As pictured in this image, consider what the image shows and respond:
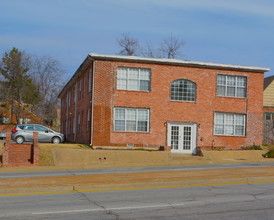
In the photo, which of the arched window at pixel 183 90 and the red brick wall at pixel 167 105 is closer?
the red brick wall at pixel 167 105

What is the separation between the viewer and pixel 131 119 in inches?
1192

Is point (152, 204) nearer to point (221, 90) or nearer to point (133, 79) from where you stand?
point (133, 79)

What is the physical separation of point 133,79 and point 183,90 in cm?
392

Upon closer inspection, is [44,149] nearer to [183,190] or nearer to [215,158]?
[215,158]

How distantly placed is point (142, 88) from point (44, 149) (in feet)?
28.3

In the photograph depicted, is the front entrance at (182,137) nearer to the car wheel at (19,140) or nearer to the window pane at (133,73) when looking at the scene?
the window pane at (133,73)

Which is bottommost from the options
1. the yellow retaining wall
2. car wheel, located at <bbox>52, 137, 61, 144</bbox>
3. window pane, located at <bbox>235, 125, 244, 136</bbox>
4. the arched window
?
the yellow retaining wall

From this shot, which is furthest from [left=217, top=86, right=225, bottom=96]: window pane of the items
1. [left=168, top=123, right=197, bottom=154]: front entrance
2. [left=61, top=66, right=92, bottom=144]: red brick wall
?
[left=61, top=66, right=92, bottom=144]: red brick wall

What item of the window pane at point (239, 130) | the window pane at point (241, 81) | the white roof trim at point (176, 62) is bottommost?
the window pane at point (239, 130)

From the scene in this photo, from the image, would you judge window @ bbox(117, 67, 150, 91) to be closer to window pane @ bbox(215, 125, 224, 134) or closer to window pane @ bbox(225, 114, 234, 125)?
window pane @ bbox(215, 125, 224, 134)

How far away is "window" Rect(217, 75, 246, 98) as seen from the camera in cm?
3234

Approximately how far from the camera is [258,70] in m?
32.7

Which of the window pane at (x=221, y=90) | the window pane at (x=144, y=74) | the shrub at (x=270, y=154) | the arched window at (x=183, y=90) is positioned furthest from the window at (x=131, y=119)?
the shrub at (x=270, y=154)

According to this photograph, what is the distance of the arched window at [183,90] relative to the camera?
3139 cm
